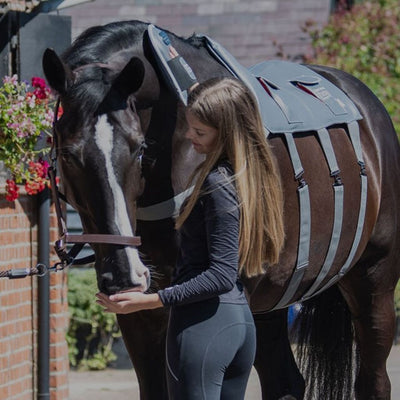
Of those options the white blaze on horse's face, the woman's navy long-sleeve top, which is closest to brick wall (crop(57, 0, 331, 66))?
the white blaze on horse's face

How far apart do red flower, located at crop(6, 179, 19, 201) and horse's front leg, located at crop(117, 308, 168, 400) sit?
135 centimetres

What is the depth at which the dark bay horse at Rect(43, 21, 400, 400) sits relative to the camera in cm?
354

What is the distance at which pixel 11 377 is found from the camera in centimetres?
559

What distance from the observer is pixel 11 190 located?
5.25m

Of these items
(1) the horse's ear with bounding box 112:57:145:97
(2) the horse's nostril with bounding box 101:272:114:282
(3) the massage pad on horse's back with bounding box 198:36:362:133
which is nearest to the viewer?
(2) the horse's nostril with bounding box 101:272:114:282

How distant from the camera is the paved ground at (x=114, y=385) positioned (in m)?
6.88

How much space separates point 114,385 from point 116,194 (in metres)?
4.01

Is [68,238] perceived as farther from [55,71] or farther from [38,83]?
[38,83]

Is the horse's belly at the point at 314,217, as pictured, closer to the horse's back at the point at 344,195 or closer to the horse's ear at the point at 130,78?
the horse's back at the point at 344,195

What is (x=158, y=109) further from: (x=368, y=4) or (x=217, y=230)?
(x=368, y=4)

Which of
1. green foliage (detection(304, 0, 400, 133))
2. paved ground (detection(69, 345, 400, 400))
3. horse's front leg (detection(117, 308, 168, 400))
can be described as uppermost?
green foliage (detection(304, 0, 400, 133))

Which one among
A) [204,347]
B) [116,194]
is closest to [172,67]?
[116,194]

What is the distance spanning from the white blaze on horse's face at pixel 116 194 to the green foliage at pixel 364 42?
6.39 meters

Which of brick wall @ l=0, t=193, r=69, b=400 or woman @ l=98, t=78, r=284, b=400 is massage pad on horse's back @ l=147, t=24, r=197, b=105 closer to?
woman @ l=98, t=78, r=284, b=400
